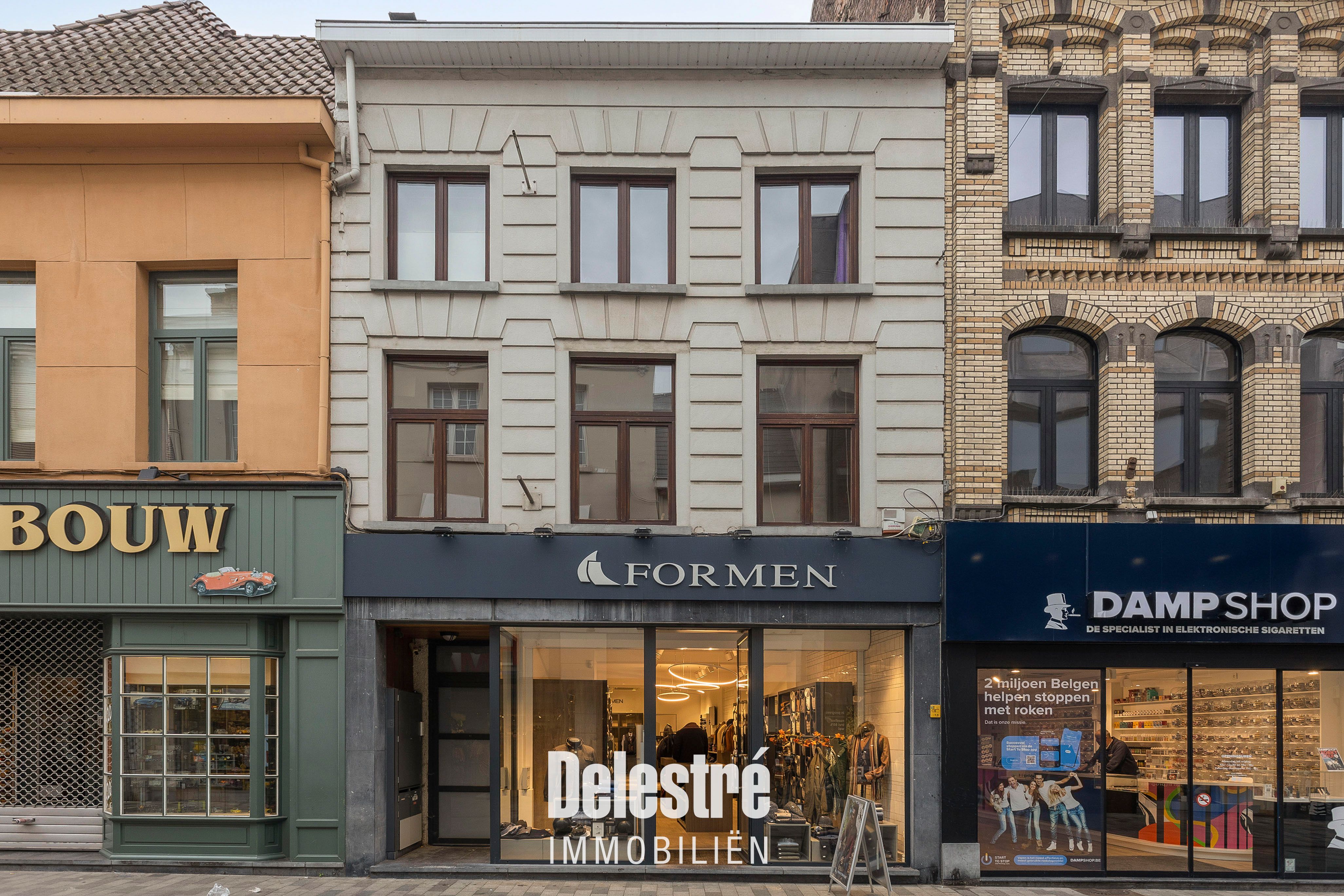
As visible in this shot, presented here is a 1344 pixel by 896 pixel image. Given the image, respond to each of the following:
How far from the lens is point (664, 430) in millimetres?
11398

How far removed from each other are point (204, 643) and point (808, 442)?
7679 millimetres

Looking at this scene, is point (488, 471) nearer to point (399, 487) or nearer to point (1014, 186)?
point (399, 487)

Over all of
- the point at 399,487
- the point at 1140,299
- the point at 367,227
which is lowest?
the point at 399,487

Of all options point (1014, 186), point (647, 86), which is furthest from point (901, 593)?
point (647, 86)

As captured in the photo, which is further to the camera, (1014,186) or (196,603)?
(1014,186)

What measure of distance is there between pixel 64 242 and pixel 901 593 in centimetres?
1105

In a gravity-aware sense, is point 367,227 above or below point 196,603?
above

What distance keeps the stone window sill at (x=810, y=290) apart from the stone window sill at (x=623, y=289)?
2.93 ft

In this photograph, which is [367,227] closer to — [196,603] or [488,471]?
[488,471]

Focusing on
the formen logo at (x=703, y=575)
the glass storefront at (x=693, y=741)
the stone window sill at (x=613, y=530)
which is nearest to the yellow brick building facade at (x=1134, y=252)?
the formen logo at (x=703, y=575)

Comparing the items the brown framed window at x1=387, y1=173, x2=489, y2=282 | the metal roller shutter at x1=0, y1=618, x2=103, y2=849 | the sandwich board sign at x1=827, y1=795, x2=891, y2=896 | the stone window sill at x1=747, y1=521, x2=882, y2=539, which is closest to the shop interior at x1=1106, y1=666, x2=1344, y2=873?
the sandwich board sign at x1=827, y1=795, x2=891, y2=896

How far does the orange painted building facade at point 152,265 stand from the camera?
11.0 metres

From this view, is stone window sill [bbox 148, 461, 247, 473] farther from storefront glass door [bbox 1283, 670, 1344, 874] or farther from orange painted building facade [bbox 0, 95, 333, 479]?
storefront glass door [bbox 1283, 670, 1344, 874]

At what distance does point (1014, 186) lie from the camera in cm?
1167
